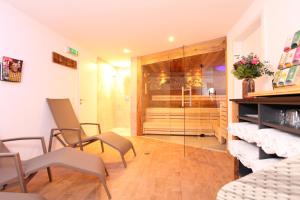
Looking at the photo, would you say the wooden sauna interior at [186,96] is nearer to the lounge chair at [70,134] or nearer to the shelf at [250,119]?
the shelf at [250,119]

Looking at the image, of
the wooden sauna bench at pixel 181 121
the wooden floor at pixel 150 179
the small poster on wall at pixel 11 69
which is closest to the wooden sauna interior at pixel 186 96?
the wooden sauna bench at pixel 181 121

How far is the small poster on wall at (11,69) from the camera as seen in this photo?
2545mm

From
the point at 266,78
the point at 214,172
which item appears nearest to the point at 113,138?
the point at 214,172

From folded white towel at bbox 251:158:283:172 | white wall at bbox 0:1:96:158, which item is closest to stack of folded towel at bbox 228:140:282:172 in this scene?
folded white towel at bbox 251:158:283:172

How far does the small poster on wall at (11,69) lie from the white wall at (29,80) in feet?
0.21

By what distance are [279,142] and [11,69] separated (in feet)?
9.50

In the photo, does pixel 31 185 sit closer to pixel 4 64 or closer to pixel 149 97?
pixel 4 64

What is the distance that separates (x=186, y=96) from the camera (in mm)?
A: 5035

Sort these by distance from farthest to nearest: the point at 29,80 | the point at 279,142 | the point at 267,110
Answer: the point at 29,80 → the point at 267,110 → the point at 279,142

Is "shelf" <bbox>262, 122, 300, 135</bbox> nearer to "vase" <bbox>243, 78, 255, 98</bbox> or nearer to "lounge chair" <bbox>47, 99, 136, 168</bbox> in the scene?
"vase" <bbox>243, 78, 255, 98</bbox>

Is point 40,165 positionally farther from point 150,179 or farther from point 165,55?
point 165,55

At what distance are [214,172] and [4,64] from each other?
9.54 ft

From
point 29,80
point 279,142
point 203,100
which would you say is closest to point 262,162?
point 279,142

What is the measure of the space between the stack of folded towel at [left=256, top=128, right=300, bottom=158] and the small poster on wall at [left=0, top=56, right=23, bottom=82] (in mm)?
2757
